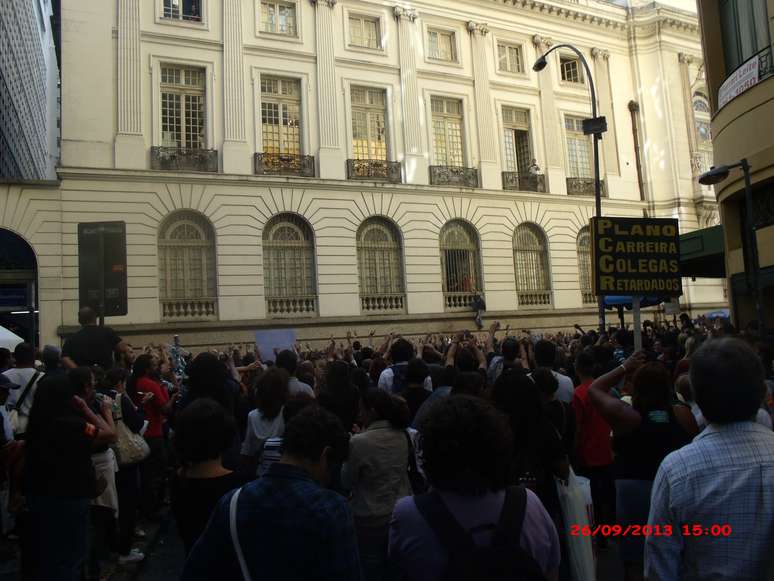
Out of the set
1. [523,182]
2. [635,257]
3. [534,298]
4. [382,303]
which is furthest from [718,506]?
[523,182]

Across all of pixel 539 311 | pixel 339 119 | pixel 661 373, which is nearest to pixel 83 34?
pixel 339 119

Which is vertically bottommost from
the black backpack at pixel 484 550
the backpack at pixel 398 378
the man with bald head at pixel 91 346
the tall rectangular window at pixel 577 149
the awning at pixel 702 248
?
the black backpack at pixel 484 550

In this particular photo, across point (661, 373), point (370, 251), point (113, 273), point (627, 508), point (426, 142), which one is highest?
point (426, 142)

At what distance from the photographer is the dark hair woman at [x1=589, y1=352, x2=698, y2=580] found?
4.12 m

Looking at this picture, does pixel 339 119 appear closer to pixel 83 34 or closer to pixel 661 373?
pixel 83 34

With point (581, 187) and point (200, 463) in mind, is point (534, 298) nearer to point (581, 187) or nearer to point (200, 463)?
point (581, 187)

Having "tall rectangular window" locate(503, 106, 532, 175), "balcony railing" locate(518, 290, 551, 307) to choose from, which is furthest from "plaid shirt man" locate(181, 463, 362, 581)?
"tall rectangular window" locate(503, 106, 532, 175)

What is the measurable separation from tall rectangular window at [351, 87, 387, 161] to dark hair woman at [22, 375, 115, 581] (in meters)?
19.9

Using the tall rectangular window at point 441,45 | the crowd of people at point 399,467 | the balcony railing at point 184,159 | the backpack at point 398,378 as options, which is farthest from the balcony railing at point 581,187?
the backpack at point 398,378

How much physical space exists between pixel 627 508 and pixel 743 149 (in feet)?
38.2

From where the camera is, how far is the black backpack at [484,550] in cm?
209

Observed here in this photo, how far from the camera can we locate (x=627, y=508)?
416 cm

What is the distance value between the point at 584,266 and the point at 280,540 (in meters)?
26.4

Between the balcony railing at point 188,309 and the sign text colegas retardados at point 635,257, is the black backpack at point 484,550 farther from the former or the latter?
the balcony railing at point 188,309
